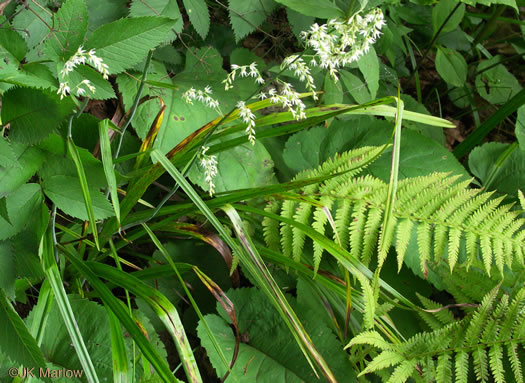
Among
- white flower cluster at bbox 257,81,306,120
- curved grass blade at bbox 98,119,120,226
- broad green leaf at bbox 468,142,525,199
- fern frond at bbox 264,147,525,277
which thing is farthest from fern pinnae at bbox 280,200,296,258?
broad green leaf at bbox 468,142,525,199

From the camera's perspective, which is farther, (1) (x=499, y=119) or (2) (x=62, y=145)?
(1) (x=499, y=119)

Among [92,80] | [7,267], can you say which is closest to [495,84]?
[92,80]

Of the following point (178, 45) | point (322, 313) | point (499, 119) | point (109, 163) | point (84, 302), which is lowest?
point (322, 313)

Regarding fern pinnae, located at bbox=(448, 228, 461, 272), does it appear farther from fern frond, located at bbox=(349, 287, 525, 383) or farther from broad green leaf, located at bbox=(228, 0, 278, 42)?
broad green leaf, located at bbox=(228, 0, 278, 42)

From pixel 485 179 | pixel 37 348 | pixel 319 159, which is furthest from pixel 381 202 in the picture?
pixel 37 348

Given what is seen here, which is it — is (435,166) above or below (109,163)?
below

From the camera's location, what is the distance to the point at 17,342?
37.3 inches

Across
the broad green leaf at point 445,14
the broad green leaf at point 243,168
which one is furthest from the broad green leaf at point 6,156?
the broad green leaf at point 445,14

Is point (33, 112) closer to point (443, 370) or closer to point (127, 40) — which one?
point (127, 40)

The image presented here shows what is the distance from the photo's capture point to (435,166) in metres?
1.62

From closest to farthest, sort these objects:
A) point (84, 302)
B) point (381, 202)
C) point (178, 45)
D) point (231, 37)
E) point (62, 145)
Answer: point (62, 145) → point (84, 302) → point (381, 202) → point (178, 45) → point (231, 37)

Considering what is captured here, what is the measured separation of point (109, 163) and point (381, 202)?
77cm

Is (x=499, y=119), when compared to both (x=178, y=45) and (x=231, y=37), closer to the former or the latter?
(x=231, y=37)

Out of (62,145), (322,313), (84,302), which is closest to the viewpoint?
(62,145)
